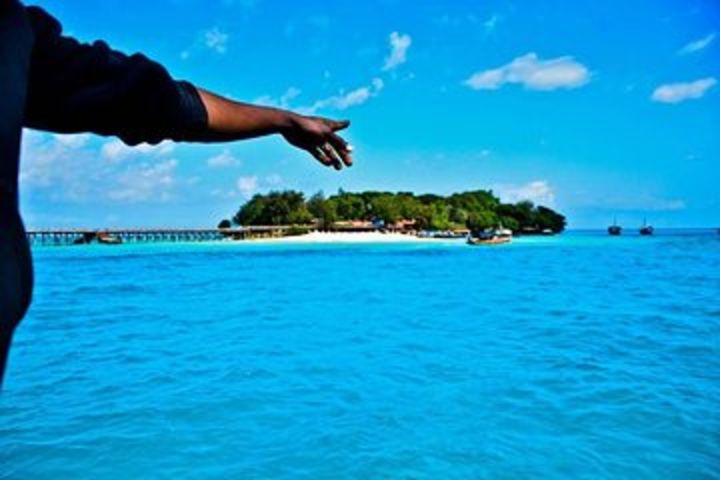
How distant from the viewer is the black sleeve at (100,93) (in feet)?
2.89

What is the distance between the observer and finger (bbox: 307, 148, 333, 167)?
1.39 m

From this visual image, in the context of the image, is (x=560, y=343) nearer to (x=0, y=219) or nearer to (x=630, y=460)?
(x=630, y=460)

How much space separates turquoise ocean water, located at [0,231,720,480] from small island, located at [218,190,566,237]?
8718 centimetres

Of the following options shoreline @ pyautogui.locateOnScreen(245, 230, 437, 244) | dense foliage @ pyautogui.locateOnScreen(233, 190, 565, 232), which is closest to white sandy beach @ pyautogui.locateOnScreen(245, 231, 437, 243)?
shoreline @ pyautogui.locateOnScreen(245, 230, 437, 244)

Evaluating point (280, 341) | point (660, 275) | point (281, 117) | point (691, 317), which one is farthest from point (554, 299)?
point (281, 117)

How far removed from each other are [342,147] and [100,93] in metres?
0.60

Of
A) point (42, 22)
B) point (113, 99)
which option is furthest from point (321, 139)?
point (42, 22)

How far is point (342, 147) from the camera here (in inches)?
55.0

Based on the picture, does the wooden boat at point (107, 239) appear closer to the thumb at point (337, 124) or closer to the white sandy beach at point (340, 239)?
the white sandy beach at point (340, 239)

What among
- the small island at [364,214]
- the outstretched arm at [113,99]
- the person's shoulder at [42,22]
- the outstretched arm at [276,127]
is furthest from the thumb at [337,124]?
the small island at [364,214]

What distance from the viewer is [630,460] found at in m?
5.20

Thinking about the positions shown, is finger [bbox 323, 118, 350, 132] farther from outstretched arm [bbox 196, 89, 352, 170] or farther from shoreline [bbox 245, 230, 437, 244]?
shoreline [bbox 245, 230, 437, 244]

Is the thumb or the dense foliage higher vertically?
the dense foliage

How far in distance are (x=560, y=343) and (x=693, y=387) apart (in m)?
2.99
